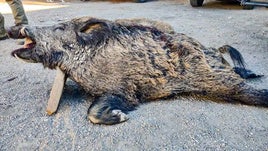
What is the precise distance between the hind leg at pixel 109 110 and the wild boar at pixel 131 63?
0.04 ft

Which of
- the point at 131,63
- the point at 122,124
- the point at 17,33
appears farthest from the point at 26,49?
the point at 122,124

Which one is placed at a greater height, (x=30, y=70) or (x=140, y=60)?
(x=140, y=60)

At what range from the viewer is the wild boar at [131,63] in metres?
2.90

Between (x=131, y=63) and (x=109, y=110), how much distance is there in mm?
477

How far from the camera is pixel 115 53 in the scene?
9.66 ft

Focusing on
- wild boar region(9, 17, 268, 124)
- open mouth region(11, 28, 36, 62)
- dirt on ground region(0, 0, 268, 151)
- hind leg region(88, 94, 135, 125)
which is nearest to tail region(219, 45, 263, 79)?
dirt on ground region(0, 0, 268, 151)

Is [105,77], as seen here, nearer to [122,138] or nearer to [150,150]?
[122,138]

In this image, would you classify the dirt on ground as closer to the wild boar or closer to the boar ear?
the wild boar

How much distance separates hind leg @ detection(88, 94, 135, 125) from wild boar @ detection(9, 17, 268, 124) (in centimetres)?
1

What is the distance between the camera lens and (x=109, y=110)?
8.75 feet

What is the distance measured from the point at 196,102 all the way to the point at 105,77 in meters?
0.78

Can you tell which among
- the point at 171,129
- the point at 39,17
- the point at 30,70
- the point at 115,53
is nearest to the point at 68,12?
the point at 39,17

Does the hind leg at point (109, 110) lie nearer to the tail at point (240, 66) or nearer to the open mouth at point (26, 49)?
the open mouth at point (26, 49)

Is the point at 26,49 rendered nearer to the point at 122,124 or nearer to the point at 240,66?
the point at 122,124
